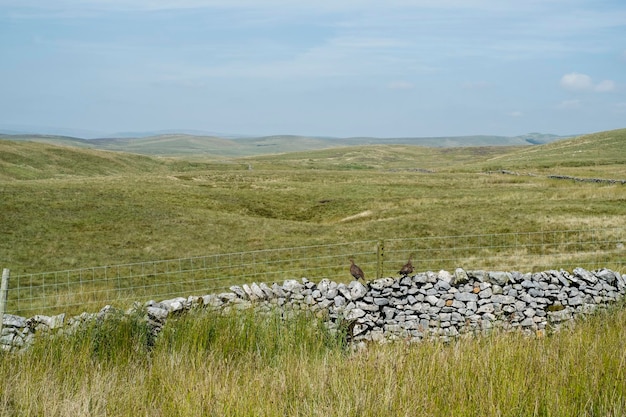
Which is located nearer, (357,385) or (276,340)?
(357,385)

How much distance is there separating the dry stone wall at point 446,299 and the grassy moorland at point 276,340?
2302mm

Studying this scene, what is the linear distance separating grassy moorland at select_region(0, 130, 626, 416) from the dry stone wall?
2.30 metres

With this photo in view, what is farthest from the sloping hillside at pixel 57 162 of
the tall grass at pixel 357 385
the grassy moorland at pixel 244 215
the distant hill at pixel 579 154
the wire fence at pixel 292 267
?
the distant hill at pixel 579 154

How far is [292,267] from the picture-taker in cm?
2372

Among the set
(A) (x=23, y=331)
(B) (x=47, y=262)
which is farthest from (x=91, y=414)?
(B) (x=47, y=262)

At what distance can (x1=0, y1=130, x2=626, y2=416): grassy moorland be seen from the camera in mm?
5465

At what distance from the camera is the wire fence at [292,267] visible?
731 inches

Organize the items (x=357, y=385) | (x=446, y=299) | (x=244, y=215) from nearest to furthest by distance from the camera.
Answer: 1. (x=357, y=385)
2. (x=446, y=299)
3. (x=244, y=215)

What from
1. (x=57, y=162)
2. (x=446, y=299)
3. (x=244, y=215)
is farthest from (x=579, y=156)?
(x=446, y=299)

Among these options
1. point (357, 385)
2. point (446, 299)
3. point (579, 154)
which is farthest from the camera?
point (579, 154)

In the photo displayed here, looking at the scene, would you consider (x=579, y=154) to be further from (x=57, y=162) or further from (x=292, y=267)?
(x=292, y=267)

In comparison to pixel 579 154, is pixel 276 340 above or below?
below

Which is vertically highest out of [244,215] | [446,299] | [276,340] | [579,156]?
[579,156]

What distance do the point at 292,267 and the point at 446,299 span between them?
39.9 ft
